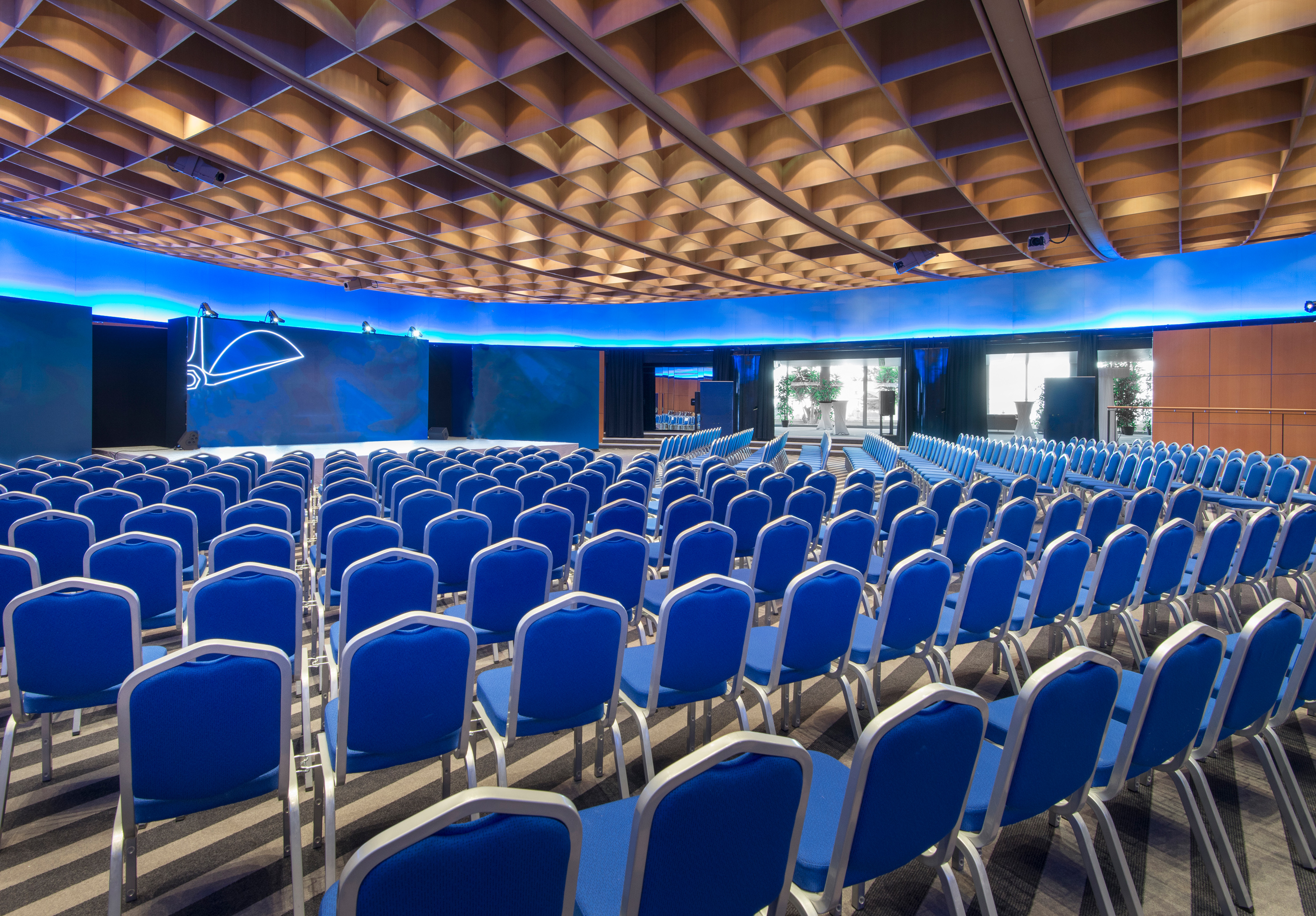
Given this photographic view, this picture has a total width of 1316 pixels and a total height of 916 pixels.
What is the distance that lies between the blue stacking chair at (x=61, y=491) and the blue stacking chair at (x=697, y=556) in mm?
4666

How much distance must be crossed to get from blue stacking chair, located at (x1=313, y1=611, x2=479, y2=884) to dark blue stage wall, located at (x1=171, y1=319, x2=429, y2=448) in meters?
14.1

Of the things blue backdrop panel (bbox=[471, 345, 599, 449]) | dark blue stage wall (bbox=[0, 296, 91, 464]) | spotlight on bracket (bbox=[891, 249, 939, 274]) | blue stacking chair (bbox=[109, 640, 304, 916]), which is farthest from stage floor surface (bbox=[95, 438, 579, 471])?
spotlight on bracket (bbox=[891, 249, 939, 274])

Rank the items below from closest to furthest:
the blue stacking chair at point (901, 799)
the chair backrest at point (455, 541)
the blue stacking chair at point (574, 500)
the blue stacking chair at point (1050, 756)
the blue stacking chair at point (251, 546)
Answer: the blue stacking chair at point (901, 799), the blue stacking chair at point (1050, 756), the blue stacking chair at point (251, 546), the chair backrest at point (455, 541), the blue stacking chair at point (574, 500)

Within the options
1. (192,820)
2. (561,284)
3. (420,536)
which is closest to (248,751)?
(192,820)

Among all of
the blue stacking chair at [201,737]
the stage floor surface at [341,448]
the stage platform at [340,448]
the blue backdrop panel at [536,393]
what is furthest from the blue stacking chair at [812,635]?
the blue backdrop panel at [536,393]

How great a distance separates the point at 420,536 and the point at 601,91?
4110 mm

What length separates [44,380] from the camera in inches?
428

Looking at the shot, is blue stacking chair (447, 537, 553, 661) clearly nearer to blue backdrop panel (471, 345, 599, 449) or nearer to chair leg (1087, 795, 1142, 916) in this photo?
chair leg (1087, 795, 1142, 916)

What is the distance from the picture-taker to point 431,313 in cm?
1814

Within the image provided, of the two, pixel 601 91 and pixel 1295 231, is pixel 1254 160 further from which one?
pixel 601 91

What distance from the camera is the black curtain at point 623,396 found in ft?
71.5

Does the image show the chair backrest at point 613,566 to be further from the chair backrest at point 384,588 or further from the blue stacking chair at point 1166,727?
the blue stacking chair at point 1166,727

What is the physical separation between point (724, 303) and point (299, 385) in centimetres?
1128

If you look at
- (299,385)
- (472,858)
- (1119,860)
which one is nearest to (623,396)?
(299,385)
